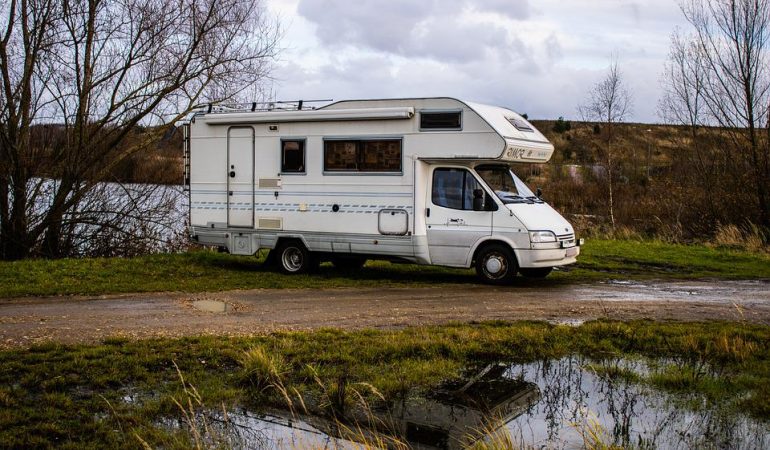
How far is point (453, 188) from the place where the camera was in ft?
45.6

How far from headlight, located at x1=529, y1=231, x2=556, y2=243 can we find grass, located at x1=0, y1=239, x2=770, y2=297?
107 centimetres

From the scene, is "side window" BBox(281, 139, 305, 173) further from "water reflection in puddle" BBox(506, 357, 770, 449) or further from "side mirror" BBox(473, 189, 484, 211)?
"water reflection in puddle" BBox(506, 357, 770, 449)

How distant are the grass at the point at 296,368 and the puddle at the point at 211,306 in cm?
211

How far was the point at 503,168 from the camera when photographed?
547 inches

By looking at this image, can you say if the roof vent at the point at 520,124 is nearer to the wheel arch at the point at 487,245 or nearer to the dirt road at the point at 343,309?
the wheel arch at the point at 487,245

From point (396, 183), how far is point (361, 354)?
19.5 ft

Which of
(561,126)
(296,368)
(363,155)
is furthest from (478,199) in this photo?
(561,126)

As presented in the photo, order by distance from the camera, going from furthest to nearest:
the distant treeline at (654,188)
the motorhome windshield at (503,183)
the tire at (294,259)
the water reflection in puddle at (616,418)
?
the distant treeline at (654,188), the tire at (294,259), the motorhome windshield at (503,183), the water reflection in puddle at (616,418)

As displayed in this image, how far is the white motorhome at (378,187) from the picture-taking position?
13.6 metres

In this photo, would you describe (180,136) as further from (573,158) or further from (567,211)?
(573,158)

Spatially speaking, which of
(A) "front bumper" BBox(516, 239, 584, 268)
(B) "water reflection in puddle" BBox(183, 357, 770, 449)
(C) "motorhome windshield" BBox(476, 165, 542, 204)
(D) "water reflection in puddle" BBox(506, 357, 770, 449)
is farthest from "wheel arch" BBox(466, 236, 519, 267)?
(B) "water reflection in puddle" BBox(183, 357, 770, 449)

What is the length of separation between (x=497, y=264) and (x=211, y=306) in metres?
4.95

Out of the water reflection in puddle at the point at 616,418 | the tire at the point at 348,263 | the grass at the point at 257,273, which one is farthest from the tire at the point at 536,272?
the water reflection in puddle at the point at 616,418

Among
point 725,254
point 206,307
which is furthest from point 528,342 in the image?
point 725,254
